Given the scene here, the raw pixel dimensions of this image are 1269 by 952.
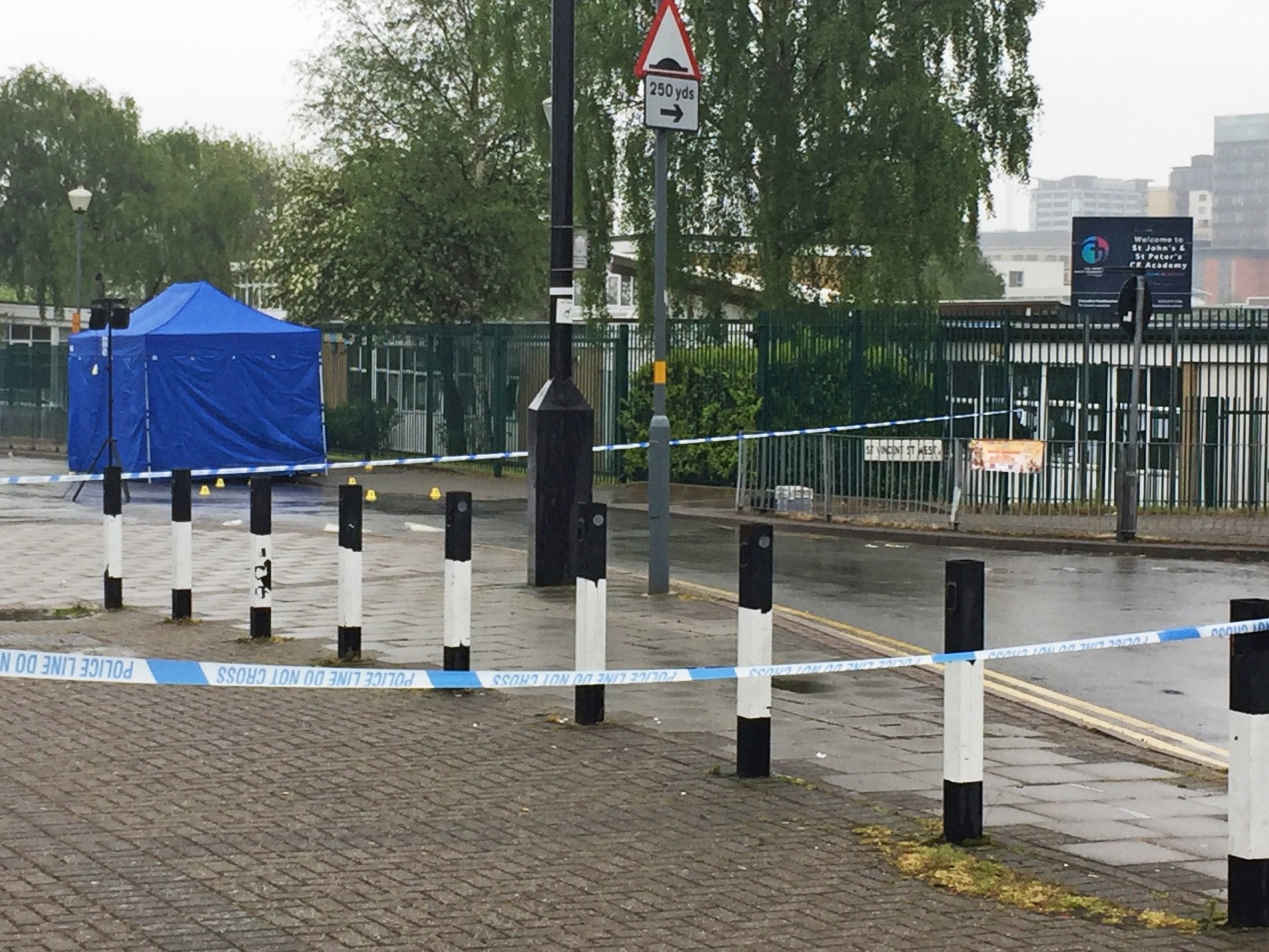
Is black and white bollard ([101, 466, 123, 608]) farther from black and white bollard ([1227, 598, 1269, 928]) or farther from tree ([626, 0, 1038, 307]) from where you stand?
tree ([626, 0, 1038, 307])

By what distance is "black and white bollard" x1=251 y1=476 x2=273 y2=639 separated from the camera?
11.2 m

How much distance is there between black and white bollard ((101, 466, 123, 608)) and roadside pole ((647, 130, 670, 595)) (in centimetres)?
365

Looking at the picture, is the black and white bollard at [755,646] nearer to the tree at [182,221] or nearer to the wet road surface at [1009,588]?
the wet road surface at [1009,588]

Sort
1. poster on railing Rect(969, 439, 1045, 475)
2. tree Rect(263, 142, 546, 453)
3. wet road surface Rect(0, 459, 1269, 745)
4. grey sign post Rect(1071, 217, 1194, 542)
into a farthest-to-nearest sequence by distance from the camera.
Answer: tree Rect(263, 142, 546, 453)
grey sign post Rect(1071, 217, 1194, 542)
poster on railing Rect(969, 439, 1045, 475)
wet road surface Rect(0, 459, 1269, 745)

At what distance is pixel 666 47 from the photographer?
46.3ft

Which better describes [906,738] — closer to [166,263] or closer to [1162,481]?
[1162,481]

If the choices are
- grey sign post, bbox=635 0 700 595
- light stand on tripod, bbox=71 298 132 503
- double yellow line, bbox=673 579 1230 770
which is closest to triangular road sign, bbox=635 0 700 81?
grey sign post, bbox=635 0 700 595

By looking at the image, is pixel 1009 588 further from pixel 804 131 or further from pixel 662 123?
pixel 804 131

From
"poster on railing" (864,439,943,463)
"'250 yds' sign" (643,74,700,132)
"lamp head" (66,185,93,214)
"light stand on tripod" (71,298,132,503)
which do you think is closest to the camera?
"'250 yds' sign" (643,74,700,132)

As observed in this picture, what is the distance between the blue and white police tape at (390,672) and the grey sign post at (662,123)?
20.2 feet

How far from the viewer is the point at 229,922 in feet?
18.8

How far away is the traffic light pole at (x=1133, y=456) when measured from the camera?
20.7m

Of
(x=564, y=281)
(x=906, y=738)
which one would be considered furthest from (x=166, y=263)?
(x=906, y=738)

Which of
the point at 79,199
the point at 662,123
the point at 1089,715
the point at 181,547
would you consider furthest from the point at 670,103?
the point at 79,199
